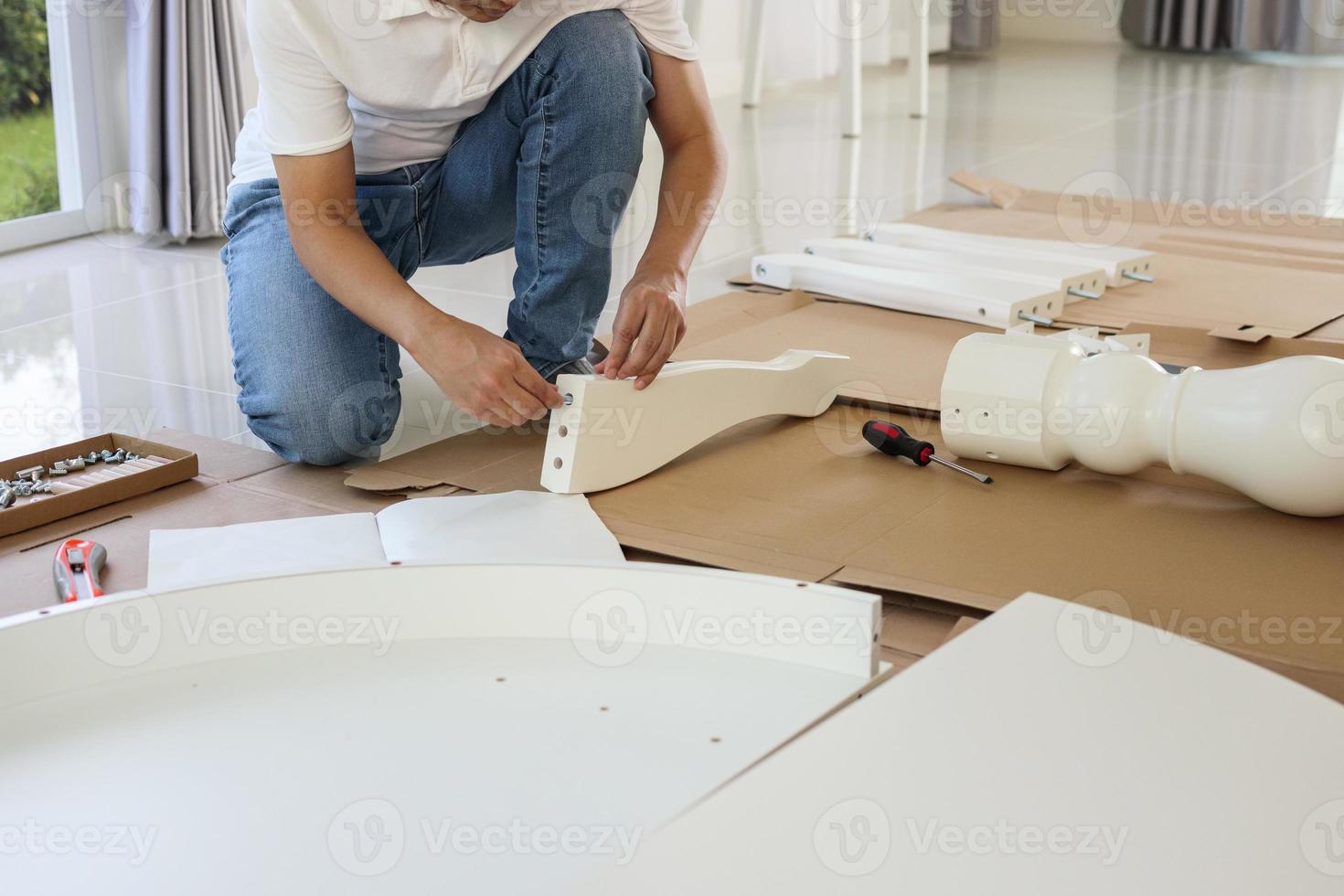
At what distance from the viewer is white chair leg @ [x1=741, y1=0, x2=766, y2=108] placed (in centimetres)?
389

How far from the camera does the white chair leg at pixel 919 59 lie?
3.82m

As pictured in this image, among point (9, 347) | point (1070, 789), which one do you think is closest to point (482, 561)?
point (1070, 789)

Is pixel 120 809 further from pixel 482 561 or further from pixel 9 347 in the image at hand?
pixel 9 347

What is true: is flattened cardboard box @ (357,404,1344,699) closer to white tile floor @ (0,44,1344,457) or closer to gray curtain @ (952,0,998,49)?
white tile floor @ (0,44,1344,457)

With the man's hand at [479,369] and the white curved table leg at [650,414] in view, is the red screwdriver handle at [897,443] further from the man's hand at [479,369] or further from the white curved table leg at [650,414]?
the man's hand at [479,369]

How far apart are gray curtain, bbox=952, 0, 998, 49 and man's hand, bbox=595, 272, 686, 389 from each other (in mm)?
4281

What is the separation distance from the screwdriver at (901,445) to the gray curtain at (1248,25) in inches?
167

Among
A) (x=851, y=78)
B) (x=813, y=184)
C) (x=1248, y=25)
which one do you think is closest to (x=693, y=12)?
(x=851, y=78)

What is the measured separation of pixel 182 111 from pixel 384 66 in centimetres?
127

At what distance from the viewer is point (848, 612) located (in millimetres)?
774

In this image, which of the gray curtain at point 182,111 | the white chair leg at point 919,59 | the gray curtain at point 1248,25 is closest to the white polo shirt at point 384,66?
the gray curtain at point 182,111

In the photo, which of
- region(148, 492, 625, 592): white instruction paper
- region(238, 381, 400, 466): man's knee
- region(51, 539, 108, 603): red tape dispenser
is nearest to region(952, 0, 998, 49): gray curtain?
region(238, 381, 400, 466): man's knee

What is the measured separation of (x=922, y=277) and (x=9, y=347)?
1.30m

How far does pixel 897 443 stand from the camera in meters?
1.40
